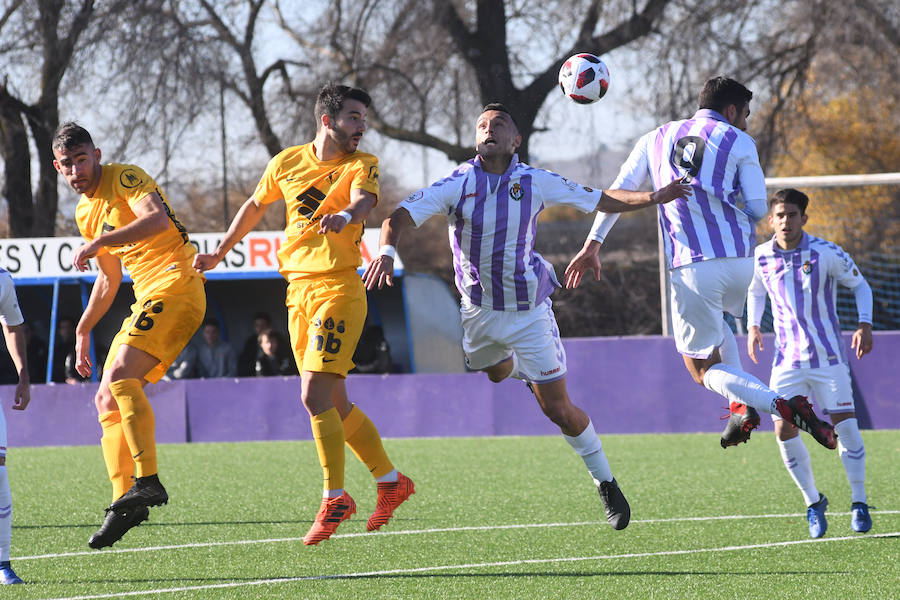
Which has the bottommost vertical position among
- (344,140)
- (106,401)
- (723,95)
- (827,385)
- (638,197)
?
(827,385)

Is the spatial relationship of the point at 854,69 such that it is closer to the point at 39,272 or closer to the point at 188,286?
the point at 39,272

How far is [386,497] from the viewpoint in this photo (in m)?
6.14

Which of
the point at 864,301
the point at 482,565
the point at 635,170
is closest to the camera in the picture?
the point at 482,565

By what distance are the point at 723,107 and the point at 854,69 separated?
41.3 feet

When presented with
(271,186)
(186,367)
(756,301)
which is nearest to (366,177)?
(271,186)

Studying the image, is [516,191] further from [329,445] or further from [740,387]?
[329,445]

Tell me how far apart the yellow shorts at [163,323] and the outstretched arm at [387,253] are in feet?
3.90

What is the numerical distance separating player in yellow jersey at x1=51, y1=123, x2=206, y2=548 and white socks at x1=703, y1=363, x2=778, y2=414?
8.70 ft

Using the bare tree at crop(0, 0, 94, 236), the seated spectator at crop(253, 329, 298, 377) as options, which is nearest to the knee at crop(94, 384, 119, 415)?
the seated spectator at crop(253, 329, 298, 377)

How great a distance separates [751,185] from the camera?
5.79m

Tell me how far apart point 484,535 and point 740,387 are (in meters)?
1.80

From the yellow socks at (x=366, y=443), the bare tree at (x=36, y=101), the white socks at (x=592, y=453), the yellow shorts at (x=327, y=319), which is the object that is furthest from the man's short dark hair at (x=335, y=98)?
the bare tree at (x=36, y=101)

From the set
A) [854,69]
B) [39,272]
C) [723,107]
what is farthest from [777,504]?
[854,69]

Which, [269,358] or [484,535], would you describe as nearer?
[484,535]
